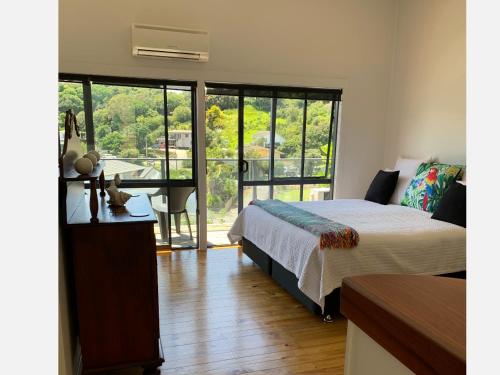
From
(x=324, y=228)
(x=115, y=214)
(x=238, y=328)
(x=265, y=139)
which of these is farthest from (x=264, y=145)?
(x=115, y=214)

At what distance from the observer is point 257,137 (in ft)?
14.8

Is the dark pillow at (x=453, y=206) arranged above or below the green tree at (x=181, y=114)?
below

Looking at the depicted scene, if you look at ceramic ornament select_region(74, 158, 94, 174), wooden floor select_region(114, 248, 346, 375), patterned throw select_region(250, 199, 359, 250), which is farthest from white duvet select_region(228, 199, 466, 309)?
ceramic ornament select_region(74, 158, 94, 174)

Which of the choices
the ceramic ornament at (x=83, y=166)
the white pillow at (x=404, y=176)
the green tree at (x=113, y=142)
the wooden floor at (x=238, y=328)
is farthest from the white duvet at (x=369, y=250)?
the green tree at (x=113, y=142)

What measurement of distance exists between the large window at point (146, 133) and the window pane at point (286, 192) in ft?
3.50

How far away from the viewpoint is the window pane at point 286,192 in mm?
4699

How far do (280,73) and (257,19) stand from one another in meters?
0.66

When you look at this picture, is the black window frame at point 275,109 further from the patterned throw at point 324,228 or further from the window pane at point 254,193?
the patterned throw at point 324,228

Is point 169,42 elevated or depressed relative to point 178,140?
elevated

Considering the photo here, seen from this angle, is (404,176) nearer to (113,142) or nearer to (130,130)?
(130,130)

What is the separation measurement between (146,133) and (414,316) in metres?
4.01

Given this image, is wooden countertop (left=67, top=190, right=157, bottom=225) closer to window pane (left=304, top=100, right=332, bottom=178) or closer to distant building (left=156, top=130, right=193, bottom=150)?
distant building (left=156, top=130, right=193, bottom=150)

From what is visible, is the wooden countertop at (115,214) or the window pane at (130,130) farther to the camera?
the window pane at (130,130)
